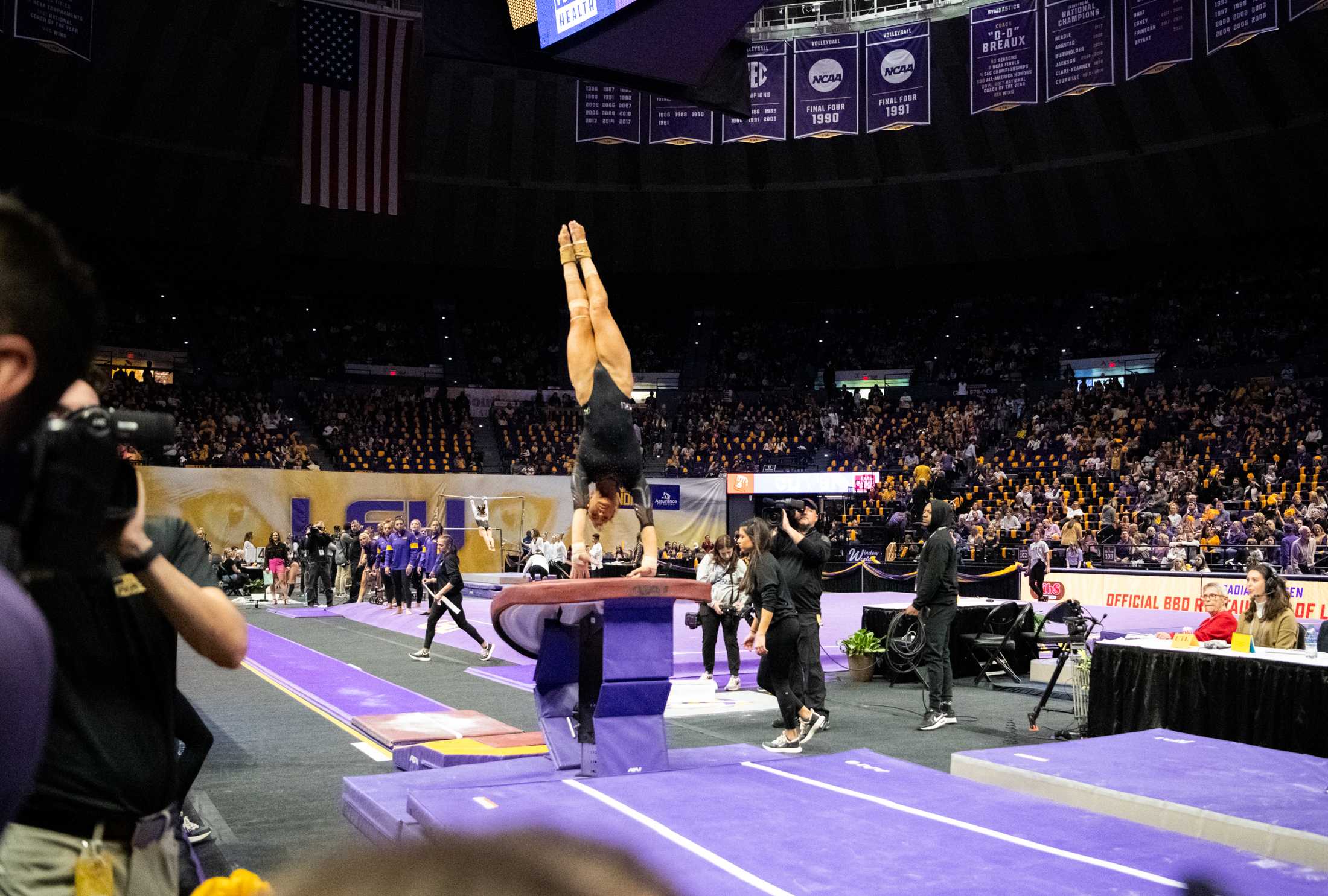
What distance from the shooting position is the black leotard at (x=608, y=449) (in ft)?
21.4

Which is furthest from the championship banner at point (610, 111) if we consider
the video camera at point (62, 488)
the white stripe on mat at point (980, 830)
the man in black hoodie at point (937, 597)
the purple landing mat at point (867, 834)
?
the video camera at point (62, 488)

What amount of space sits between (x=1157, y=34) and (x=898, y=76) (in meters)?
4.75

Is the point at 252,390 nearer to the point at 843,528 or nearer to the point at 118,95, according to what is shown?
the point at 118,95

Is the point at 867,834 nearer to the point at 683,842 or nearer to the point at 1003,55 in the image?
the point at 683,842

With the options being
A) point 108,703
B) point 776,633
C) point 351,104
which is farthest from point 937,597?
point 351,104

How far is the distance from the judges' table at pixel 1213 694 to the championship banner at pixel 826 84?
14859mm

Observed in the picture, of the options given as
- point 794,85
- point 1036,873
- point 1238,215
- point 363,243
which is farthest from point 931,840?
point 363,243

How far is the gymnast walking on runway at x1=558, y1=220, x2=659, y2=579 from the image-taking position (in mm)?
6535

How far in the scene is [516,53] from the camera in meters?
9.57

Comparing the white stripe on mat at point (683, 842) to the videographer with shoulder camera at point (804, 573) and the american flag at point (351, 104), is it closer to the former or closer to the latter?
the videographer with shoulder camera at point (804, 573)

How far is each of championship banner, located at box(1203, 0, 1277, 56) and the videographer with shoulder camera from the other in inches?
493

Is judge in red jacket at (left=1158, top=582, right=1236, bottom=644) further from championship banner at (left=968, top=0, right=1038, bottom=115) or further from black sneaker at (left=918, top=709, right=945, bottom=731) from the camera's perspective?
championship banner at (left=968, top=0, right=1038, bottom=115)

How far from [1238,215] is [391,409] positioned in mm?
24192

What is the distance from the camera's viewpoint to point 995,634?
12.1m
